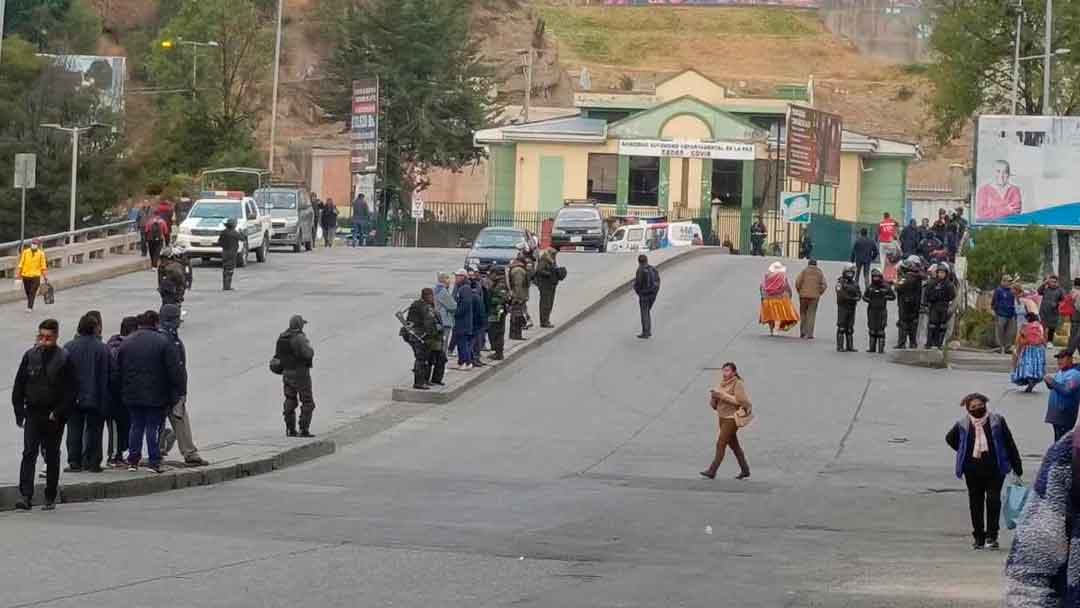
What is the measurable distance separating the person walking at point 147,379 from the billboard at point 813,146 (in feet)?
173

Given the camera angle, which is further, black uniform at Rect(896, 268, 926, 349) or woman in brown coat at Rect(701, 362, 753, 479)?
black uniform at Rect(896, 268, 926, 349)

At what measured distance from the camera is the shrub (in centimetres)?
3869

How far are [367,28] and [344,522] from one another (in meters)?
75.9

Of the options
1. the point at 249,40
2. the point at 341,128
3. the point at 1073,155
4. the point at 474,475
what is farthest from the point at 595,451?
the point at 341,128

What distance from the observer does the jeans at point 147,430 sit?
1906 cm

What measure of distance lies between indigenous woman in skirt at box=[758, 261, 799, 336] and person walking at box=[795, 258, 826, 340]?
0.64 ft

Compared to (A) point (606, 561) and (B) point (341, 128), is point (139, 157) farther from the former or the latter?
(A) point (606, 561)

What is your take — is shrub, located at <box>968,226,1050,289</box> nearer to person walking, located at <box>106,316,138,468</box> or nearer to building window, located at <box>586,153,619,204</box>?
person walking, located at <box>106,316,138,468</box>

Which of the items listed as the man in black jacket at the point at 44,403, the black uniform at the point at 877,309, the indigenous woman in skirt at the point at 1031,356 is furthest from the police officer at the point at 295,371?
the black uniform at the point at 877,309

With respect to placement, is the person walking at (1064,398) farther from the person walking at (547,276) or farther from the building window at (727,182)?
the building window at (727,182)

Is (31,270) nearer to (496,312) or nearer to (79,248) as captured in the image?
(79,248)

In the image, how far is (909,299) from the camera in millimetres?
35375

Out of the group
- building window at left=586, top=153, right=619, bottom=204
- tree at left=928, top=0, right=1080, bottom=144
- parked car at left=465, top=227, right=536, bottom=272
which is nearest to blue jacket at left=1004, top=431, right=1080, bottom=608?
parked car at left=465, top=227, right=536, bottom=272

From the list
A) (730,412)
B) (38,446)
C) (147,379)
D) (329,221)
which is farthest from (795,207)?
(38,446)
